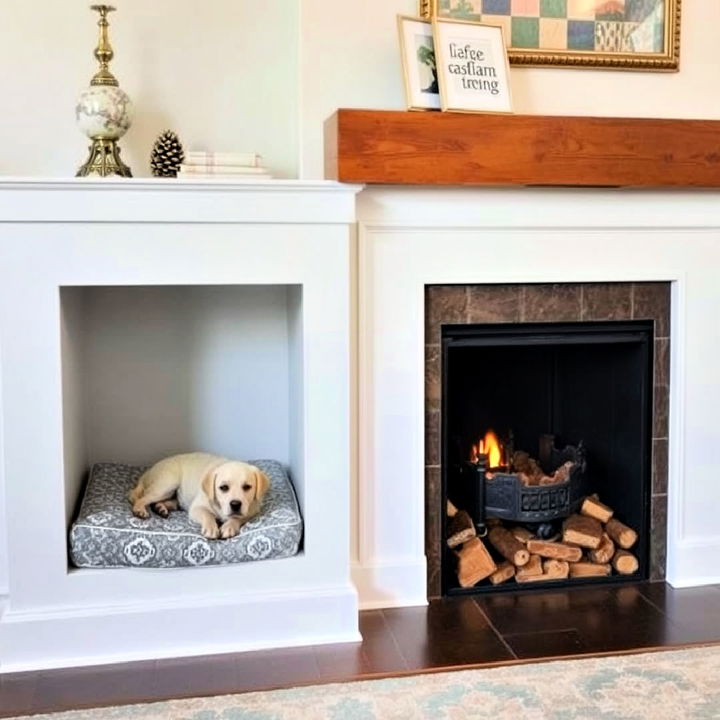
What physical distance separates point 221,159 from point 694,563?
196 cm

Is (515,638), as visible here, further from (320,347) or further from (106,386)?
(106,386)

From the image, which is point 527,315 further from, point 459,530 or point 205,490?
point 205,490

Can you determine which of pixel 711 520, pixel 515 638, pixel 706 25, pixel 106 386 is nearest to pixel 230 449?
pixel 106 386

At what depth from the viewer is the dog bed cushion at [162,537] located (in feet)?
8.02

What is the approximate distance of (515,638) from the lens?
2551 mm

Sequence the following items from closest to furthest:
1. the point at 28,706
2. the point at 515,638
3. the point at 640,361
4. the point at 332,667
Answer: the point at 28,706 < the point at 332,667 < the point at 515,638 < the point at 640,361

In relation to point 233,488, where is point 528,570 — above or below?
below

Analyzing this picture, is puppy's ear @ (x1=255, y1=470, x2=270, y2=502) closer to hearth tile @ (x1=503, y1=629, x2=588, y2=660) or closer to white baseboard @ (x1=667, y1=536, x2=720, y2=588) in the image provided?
hearth tile @ (x1=503, y1=629, x2=588, y2=660)

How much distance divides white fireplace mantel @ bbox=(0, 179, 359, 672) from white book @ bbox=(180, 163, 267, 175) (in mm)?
218

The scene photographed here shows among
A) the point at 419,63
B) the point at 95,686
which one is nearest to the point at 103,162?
the point at 419,63

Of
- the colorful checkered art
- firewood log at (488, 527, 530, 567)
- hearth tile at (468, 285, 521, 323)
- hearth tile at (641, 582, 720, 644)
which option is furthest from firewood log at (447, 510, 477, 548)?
the colorful checkered art

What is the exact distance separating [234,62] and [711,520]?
2123 mm

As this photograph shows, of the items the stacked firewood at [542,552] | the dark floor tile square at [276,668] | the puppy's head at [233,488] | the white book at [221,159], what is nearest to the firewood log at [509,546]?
the stacked firewood at [542,552]

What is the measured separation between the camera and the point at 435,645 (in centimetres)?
250
